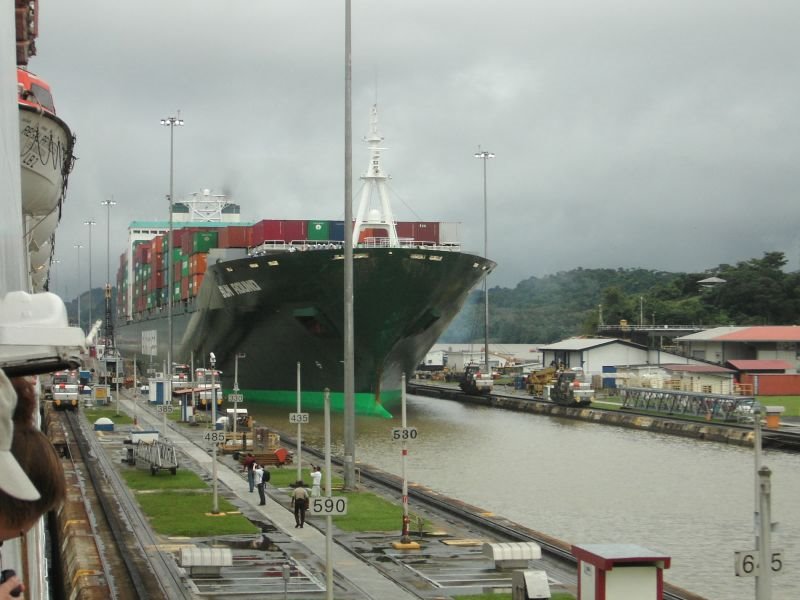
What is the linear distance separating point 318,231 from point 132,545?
3905 centimetres

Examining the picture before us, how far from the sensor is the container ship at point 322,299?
5062cm

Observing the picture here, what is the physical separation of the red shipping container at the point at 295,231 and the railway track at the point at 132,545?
2518cm

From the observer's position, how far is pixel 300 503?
74.1ft

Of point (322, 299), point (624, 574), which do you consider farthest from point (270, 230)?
point (624, 574)

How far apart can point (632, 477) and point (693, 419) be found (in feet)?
59.3

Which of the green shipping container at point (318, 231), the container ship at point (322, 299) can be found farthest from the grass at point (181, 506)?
the green shipping container at point (318, 231)

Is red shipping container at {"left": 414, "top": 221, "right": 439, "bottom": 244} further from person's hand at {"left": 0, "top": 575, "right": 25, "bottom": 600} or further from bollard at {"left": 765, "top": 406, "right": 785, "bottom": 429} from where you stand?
person's hand at {"left": 0, "top": 575, "right": 25, "bottom": 600}

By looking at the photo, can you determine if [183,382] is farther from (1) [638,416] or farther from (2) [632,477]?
(2) [632,477]

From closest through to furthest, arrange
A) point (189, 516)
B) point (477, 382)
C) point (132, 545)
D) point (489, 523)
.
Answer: point (132, 545) → point (489, 523) → point (189, 516) → point (477, 382)

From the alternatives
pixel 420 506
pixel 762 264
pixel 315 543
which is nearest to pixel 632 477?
pixel 420 506

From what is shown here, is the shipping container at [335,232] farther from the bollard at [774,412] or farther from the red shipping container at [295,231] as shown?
the bollard at [774,412]

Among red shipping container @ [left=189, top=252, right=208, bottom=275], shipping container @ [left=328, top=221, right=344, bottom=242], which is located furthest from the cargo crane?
red shipping container @ [left=189, top=252, right=208, bottom=275]

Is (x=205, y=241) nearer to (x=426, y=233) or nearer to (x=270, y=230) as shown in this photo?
(x=270, y=230)

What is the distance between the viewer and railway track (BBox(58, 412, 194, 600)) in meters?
16.9
